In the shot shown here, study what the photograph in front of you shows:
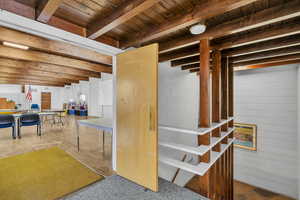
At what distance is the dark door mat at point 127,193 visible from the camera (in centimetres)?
179

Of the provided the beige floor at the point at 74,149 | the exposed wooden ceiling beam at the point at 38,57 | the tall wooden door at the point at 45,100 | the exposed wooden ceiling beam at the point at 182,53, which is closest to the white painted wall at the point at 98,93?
the exposed wooden ceiling beam at the point at 38,57

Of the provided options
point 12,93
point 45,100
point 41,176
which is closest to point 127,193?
point 41,176

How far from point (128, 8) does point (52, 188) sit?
270cm

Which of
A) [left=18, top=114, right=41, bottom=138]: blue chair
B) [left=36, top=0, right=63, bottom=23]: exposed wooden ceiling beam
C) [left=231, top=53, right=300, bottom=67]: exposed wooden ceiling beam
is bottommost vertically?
[left=18, top=114, right=41, bottom=138]: blue chair

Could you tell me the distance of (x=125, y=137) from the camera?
219 centimetres

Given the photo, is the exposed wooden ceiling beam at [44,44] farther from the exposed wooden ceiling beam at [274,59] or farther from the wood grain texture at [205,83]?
the exposed wooden ceiling beam at [274,59]

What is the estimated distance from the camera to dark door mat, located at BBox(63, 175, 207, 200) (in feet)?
5.86

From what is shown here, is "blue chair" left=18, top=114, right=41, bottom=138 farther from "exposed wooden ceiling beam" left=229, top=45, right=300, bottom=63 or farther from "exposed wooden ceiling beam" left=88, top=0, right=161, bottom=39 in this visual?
"exposed wooden ceiling beam" left=229, top=45, right=300, bottom=63

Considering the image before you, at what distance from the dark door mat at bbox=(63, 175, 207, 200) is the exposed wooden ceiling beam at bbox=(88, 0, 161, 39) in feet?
7.46

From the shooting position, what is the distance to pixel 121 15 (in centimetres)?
156

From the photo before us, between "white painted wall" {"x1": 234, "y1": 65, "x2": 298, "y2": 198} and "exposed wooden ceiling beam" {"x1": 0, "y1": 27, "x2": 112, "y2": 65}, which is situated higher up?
"exposed wooden ceiling beam" {"x1": 0, "y1": 27, "x2": 112, "y2": 65}

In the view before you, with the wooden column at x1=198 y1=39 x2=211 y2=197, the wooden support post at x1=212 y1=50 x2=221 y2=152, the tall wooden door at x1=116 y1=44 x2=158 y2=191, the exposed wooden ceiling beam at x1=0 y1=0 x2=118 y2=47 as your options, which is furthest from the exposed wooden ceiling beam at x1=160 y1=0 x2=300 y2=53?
the exposed wooden ceiling beam at x1=0 y1=0 x2=118 y2=47

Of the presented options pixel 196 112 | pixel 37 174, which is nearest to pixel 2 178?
pixel 37 174

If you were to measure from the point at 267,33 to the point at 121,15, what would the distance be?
7.08 feet
